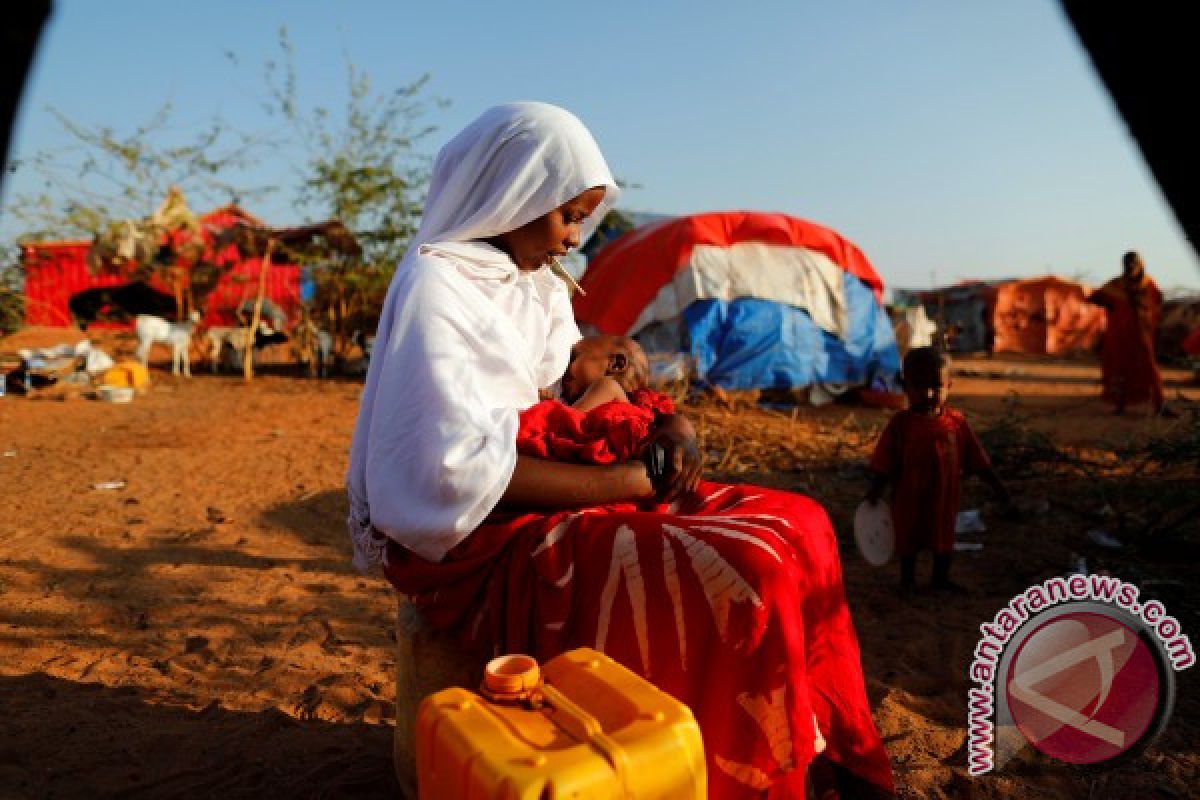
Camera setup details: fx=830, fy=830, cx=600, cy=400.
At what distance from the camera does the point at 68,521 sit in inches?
200

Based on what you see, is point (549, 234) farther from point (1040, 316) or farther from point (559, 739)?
point (1040, 316)

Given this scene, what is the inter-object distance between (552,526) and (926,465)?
2928 mm

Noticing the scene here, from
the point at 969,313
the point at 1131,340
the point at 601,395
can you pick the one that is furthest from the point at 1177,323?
the point at 601,395

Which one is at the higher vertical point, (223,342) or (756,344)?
(756,344)

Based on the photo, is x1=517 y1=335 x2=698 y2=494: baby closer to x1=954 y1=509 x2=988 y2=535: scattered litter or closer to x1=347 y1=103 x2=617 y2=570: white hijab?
x1=347 y1=103 x2=617 y2=570: white hijab

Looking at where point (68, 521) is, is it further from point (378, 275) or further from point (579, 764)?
point (378, 275)

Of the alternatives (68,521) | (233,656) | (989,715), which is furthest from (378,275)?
(989,715)

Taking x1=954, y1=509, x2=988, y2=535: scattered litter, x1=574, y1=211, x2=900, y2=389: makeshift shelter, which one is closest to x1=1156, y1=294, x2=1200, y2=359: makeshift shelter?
x1=574, y1=211, x2=900, y2=389: makeshift shelter

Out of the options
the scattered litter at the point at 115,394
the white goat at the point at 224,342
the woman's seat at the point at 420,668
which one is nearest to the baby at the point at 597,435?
the woman's seat at the point at 420,668

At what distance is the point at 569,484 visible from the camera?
1859 mm

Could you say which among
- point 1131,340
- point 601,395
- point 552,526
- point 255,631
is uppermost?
point 1131,340

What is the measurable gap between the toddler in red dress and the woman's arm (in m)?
2.69

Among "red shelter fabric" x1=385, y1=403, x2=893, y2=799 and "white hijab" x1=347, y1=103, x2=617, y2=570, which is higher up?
"white hijab" x1=347, y1=103, x2=617, y2=570

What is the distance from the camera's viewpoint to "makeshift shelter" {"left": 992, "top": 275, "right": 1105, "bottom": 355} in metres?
23.2
